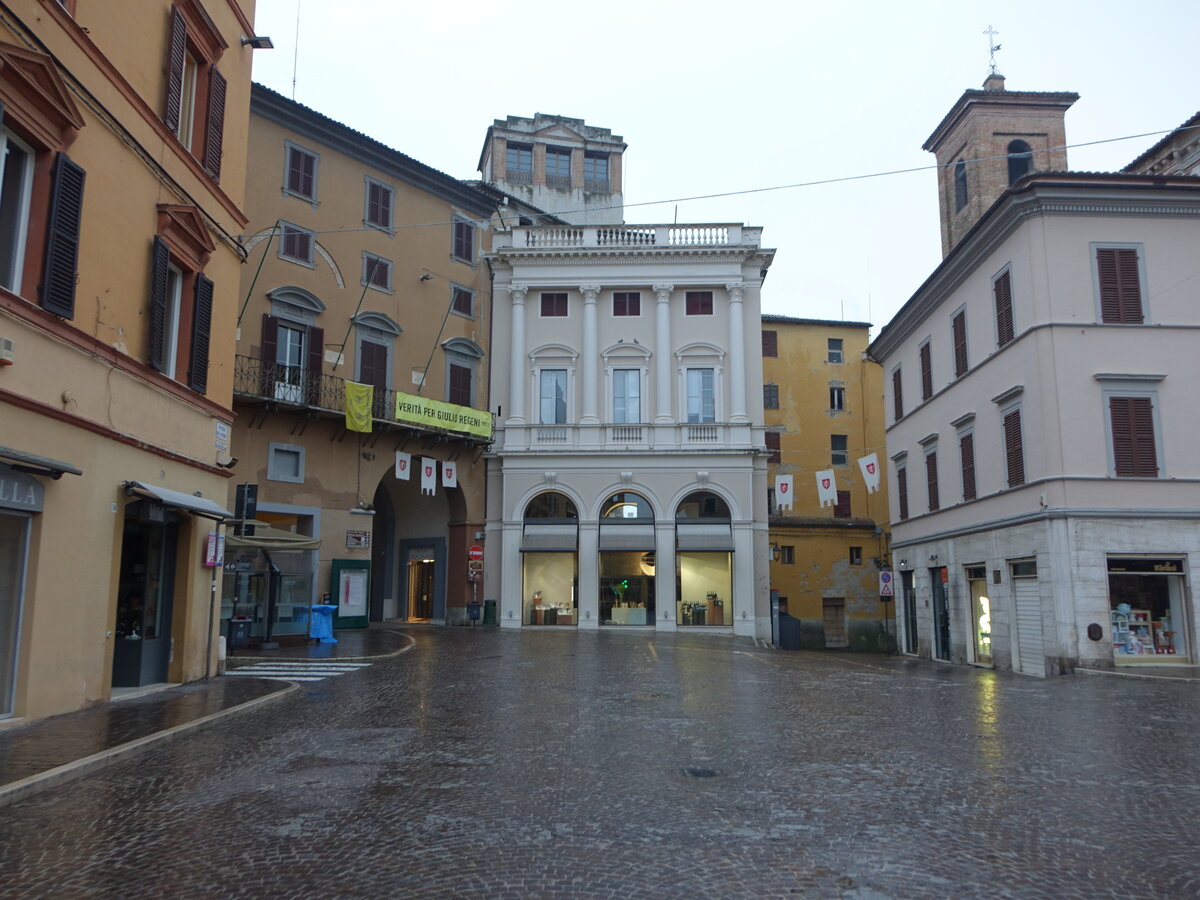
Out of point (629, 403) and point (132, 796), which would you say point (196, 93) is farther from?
point (629, 403)

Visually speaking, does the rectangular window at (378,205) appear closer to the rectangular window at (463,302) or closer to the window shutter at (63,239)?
the rectangular window at (463,302)

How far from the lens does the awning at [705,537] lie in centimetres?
3341

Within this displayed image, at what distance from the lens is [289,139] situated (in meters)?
29.4

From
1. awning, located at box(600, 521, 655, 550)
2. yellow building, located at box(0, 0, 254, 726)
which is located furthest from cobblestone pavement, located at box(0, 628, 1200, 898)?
awning, located at box(600, 521, 655, 550)

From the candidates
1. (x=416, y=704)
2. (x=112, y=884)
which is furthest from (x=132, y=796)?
(x=416, y=704)

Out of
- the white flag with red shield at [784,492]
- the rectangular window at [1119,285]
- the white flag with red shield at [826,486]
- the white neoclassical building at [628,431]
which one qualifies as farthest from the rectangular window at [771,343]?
the rectangular window at [1119,285]

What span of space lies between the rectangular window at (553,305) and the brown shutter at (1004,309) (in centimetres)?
1643

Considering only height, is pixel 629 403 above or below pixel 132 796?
above

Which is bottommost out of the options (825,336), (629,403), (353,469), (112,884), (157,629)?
(112,884)

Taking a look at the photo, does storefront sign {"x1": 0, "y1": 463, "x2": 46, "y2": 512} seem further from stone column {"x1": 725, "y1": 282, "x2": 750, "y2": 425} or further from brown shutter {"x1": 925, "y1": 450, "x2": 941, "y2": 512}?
stone column {"x1": 725, "y1": 282, "x2": 750, "y2": 425}

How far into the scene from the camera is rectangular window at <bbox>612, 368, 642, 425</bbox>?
115 ft

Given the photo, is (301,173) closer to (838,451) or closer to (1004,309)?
(1004,309)

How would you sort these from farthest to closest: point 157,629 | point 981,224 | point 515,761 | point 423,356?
point 423,356, point 981,224, point 157,629, point 515,761

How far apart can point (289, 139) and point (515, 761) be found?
2557cm
